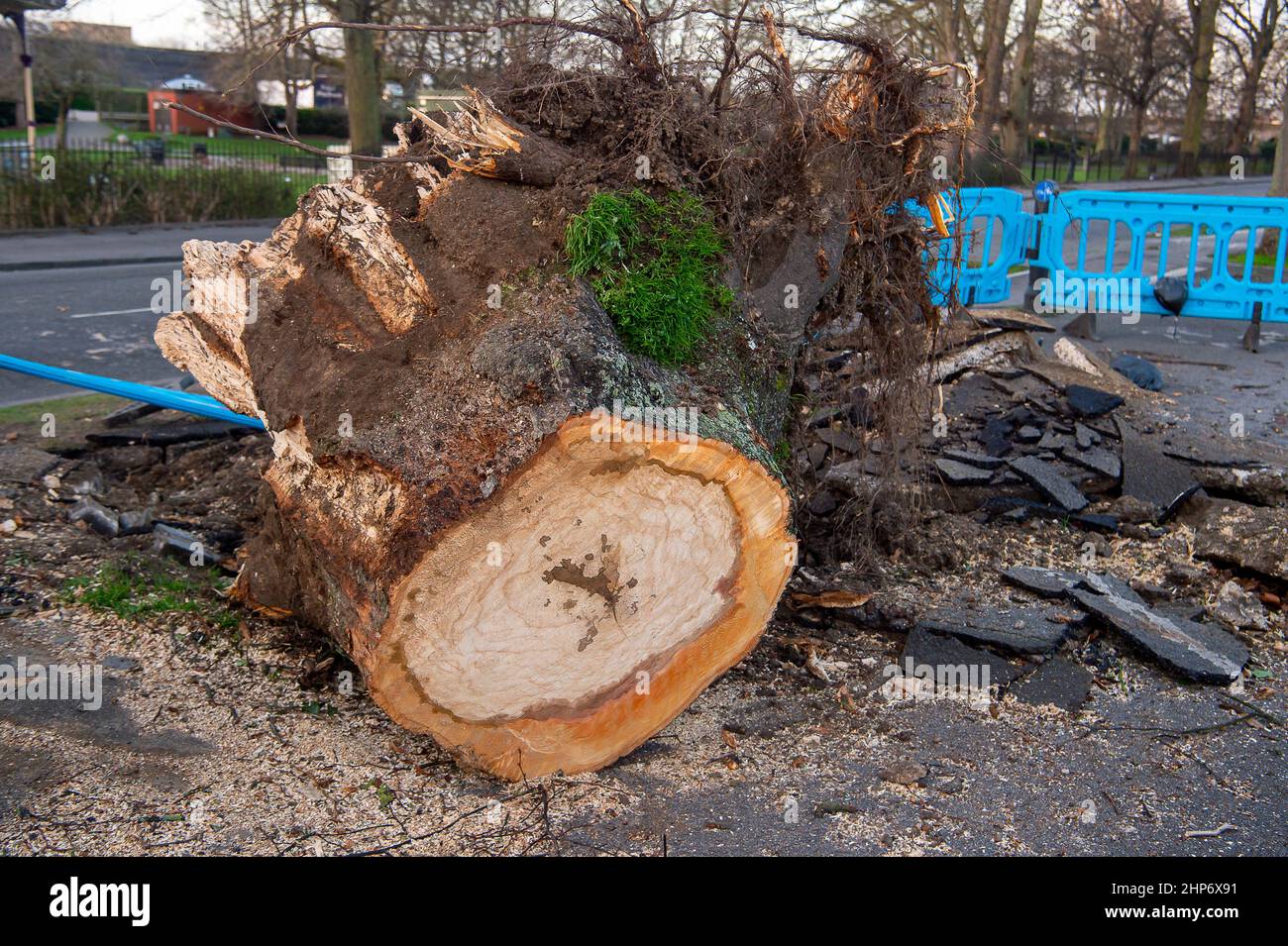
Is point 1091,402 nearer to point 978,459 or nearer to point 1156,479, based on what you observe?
point 1156,479

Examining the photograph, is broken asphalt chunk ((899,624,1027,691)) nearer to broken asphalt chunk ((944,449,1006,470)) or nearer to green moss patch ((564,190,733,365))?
green moss patch ((564,190,733,365))

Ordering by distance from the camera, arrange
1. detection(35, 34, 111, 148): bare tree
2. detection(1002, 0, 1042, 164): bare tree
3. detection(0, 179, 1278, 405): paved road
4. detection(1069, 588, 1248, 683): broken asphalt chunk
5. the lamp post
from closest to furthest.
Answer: detection(1069, 588, 1248, 683): broken asphalt chunk
detection(0, 179, 1278, 405): paved road
the lamp post
detection(35, 34, 111, 148): bare tree
detection(1002, 0, 1042, 164): bare tree

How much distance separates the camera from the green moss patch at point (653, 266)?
11.5 feet

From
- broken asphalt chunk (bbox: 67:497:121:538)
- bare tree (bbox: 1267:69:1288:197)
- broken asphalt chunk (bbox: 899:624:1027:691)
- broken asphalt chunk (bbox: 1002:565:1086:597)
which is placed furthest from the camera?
bare tree (bbox: 1267:69:1288:197)

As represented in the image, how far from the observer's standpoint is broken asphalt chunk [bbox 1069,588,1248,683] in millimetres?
4129

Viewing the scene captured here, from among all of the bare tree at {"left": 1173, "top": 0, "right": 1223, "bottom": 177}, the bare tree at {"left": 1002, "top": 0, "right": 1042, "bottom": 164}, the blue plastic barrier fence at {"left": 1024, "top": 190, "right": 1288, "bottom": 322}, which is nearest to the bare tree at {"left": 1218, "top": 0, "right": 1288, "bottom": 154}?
the bare tree at {"left": 1173, "top": 0, "right": 1223, "bottom": 177}

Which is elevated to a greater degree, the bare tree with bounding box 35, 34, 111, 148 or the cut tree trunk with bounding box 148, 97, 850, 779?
the bare tree with bounding box 35, 34, 111, 148

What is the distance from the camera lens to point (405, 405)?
3.28 metres

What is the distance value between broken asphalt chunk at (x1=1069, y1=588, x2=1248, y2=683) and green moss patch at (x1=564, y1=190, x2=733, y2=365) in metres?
2.13

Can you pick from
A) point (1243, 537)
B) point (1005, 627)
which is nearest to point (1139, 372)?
point (1243, 537)

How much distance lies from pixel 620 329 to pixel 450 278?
0.61 metres

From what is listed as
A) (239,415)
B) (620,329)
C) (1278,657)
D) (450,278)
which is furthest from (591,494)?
(1278,657)

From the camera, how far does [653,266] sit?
3613mm
